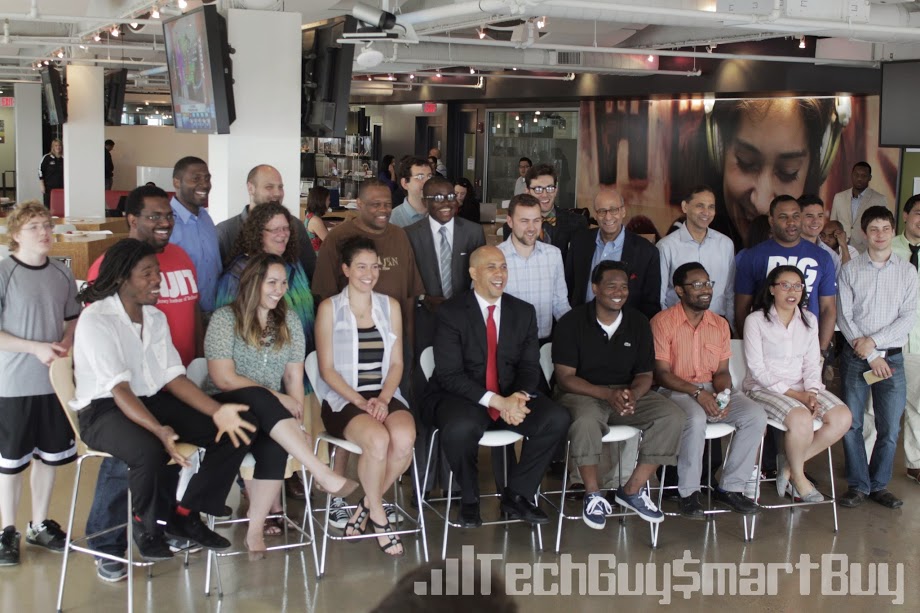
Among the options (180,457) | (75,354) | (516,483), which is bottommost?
(516,483)

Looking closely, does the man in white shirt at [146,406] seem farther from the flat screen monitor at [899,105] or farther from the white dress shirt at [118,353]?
the flat screen monitor at [899,105]

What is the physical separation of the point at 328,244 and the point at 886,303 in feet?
10.8

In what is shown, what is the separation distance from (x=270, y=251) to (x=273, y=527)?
1.39 meters

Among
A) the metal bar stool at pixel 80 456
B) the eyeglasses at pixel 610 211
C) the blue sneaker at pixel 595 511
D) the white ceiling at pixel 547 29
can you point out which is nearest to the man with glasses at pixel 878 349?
the eyeglasses at pixel 610 211

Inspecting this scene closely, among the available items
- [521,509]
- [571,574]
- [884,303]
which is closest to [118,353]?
[521,509]

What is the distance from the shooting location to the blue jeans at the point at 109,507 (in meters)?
4.45

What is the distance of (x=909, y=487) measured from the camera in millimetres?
6188

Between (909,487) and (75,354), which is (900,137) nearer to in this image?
(909,487)

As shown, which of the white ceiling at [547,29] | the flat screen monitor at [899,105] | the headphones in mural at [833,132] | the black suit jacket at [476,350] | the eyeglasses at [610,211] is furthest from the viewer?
the headphones in mural at [833,132]

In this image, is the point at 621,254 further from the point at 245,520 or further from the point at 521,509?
the point at 245,520

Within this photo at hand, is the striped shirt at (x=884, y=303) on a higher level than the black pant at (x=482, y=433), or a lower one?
higher

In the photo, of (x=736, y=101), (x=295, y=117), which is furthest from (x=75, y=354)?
(x=736, y=101)

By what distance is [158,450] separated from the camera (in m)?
4.09

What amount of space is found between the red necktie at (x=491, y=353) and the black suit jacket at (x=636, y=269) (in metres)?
0.92
